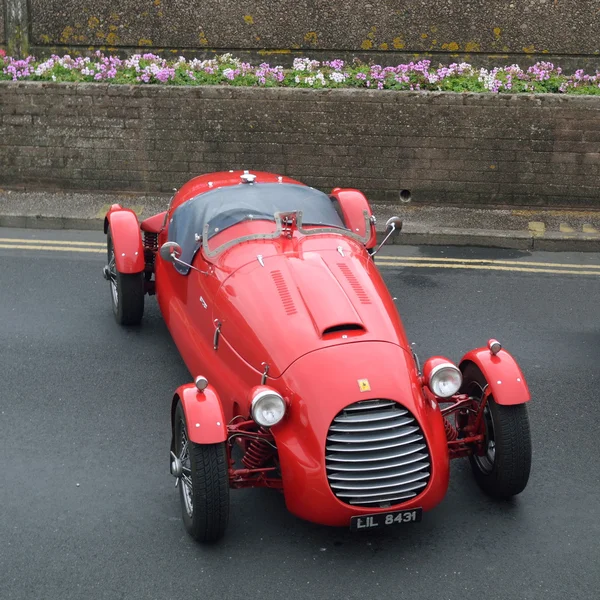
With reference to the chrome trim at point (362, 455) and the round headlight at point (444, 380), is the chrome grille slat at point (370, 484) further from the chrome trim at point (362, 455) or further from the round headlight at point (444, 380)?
the round headlight at point (444, 380)

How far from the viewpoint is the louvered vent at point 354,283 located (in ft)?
19.4

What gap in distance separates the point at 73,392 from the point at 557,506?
3.70 metres

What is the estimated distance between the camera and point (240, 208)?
697 centimetres

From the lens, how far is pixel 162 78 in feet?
37.2

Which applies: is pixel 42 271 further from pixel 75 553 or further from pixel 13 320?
pixel 75 553

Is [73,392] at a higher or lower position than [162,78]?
lower

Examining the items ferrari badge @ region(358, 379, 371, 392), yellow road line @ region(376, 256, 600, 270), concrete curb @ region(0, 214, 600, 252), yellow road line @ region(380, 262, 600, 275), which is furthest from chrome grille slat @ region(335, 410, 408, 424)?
concrete curb @ region(0, 214, 600, 252)

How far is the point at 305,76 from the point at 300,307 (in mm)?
Result: 6408

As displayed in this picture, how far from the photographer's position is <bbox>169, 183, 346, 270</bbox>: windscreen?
6.88 meters

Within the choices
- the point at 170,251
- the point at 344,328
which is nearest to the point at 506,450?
the point at 344,328

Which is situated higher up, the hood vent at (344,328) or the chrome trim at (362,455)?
the hood vent at (344,328)

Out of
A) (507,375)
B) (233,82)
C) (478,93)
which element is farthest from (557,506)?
(233,82)

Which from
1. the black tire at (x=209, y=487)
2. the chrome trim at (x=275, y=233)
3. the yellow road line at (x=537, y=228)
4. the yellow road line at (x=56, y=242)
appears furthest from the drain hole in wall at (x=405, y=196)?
the black tire at (x=209, y=487)

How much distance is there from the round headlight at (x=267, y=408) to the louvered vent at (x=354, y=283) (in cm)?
107
